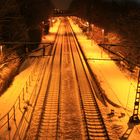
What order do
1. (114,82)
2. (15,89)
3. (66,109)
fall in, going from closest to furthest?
(66,109)
(15,89)
(114,82)

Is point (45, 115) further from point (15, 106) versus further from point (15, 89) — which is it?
point (15, 89)

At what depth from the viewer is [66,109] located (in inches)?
827

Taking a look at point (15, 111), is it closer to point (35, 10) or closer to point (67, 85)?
point (67, 85)

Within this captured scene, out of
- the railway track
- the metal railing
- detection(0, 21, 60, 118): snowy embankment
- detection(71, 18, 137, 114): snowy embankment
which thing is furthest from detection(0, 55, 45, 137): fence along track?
detection(71, 18, 137, 114): snowy embankment

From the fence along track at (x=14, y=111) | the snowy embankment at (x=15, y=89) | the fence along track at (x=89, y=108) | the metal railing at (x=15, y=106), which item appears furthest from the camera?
the snowy embankment at (x=15, y=89)

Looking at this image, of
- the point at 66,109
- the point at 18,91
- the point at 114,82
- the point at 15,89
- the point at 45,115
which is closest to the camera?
the point at 45,115

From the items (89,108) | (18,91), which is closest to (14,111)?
(89,108)

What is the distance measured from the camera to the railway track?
17.5 metres

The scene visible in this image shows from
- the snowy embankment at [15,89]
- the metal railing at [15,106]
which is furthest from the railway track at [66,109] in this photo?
the snowy embankment at [15,89]

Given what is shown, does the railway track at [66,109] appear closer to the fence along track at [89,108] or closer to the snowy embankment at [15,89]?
the fence along track at [89,108]

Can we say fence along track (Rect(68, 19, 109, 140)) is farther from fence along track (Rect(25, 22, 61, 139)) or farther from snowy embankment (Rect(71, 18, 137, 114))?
fence along track (Rect(25, 22, 61, 139))

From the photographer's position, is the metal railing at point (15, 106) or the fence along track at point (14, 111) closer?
the fence along track at point (14, 111)

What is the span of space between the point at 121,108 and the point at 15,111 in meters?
6.20

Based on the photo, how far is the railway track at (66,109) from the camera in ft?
57.4
